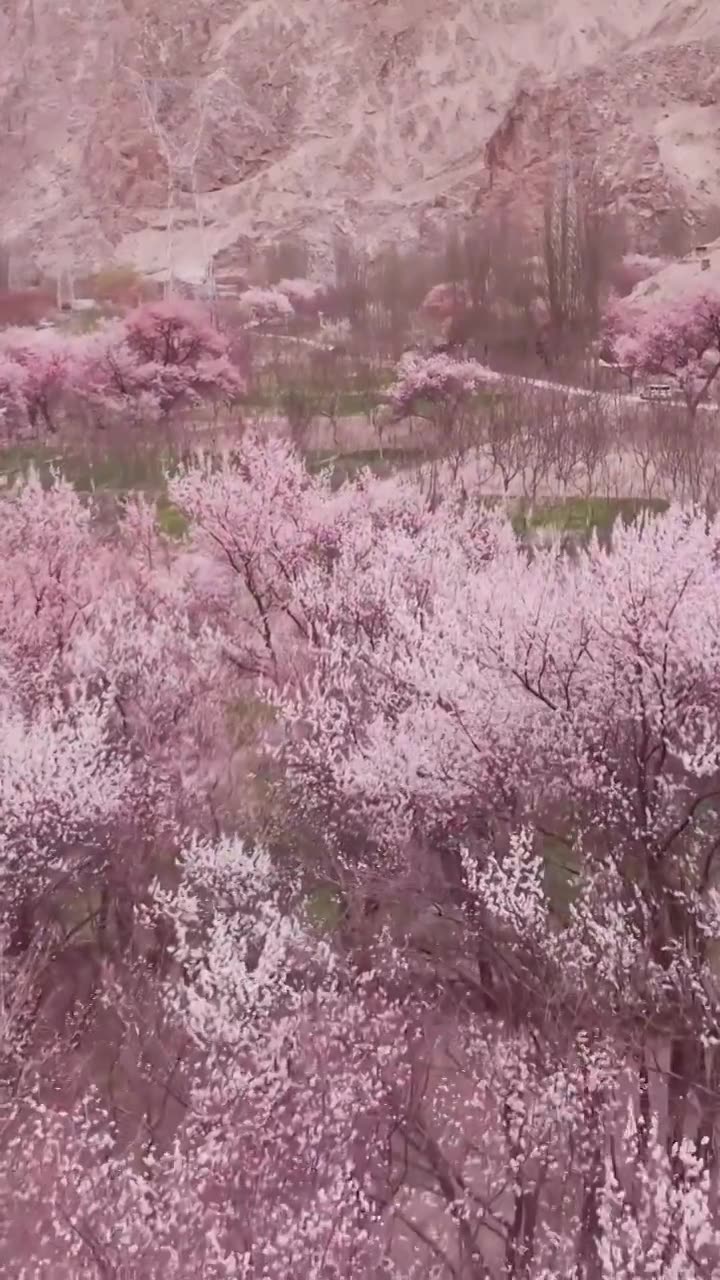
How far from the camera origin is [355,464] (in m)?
6.95

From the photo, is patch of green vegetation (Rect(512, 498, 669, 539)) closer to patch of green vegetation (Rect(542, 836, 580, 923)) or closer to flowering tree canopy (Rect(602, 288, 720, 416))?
flowering tree canopy (Rect(602, 288, 720, 416))

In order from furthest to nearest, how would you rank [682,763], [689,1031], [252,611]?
[252,611] < [682,763] < [689,1031]

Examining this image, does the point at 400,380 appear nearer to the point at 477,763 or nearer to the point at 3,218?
the point at 477,763

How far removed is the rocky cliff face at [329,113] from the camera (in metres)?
8.23

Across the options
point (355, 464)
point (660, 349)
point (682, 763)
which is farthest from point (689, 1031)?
point (660, 349)

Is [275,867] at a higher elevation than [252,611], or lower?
lower

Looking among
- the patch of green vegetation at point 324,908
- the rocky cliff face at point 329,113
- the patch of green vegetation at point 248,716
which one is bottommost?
the patch of green vegetation at point 324,908

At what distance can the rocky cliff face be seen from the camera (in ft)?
27.0

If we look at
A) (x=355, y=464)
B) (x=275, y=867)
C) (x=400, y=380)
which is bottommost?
(x=275, y=867)

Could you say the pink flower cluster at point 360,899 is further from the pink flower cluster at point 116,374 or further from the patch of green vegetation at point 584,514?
the pink flower cluster at point 116,374

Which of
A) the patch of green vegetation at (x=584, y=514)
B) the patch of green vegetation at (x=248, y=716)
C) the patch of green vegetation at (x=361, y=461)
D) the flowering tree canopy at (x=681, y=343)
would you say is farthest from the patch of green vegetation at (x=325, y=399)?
the patch of green vegetation at (x=248, y=716)

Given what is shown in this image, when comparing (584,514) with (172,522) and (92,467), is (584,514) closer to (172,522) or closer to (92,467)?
(172,522)

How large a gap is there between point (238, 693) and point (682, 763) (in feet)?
8.82

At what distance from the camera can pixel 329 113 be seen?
897cm
